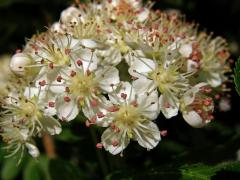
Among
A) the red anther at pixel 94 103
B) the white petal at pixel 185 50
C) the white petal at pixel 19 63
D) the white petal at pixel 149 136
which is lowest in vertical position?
the white petal at pixel 149 136

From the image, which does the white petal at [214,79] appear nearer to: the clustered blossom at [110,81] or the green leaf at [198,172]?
the clustered blossom at [110,81]

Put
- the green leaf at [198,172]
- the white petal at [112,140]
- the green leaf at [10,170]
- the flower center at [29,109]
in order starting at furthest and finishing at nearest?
the green leaf at [10,170], the flower center at [29,109], the white petal at [112,140], the green leaf at [198,172]

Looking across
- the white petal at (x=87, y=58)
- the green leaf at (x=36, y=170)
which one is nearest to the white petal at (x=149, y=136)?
the white petal at (x=87, y=58)

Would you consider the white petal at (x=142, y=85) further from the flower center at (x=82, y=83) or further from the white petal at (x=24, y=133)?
the white petal at (x=24, y=133)

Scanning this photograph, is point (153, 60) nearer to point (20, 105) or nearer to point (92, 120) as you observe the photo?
point (92, 120)

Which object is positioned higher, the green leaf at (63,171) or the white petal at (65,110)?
the white petal at (65,110)

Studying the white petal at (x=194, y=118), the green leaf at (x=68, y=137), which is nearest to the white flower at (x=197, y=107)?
the white petal at (x=194, y=118)

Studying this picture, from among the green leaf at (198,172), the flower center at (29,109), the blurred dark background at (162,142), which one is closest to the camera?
the green leaf at (198,172)

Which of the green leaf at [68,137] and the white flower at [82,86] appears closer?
the white flower at [82,86]
